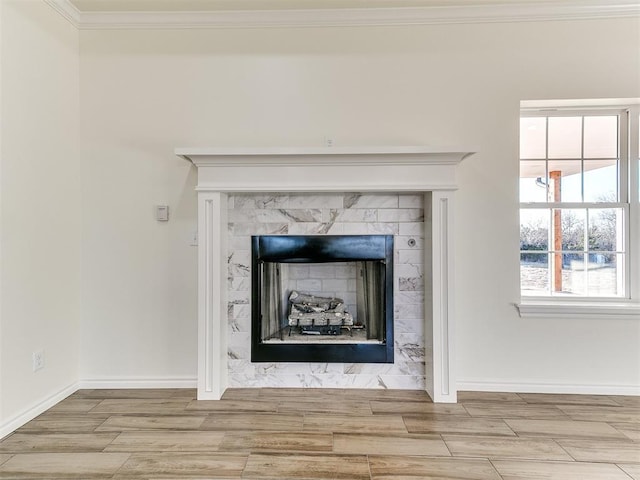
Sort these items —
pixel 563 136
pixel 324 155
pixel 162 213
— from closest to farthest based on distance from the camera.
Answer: pixel 324 155 → pixel 162 213 → pixel 563 136

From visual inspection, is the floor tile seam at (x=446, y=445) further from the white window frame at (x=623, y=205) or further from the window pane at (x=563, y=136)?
the window pane at (x=563, y=136)

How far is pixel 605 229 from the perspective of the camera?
262 centimetres

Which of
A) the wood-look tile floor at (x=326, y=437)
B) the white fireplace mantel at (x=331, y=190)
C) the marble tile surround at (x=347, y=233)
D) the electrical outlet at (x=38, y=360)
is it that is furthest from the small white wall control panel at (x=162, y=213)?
the wood-look tile floor at (x=326, y=437)

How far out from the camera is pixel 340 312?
8.61ft

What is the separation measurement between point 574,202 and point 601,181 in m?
0.24

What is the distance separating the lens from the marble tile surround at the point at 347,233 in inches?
99.3

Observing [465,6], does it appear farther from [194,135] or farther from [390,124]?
[194,135]

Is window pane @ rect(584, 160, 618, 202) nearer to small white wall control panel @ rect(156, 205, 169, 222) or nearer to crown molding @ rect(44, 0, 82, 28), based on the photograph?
small white wall control panel @ rect(156, 205, 169, 222)

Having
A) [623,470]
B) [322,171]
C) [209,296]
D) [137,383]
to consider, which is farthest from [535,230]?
[137,383]

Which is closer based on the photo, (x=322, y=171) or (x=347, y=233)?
(x=322, y=171)

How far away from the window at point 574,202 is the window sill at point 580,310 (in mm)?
162

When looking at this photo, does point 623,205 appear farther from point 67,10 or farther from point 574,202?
point 67,10

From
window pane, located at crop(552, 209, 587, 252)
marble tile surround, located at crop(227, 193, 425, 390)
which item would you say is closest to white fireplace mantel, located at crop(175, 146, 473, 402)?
marble tile surround, located at crop(227, 193, 425, 390)

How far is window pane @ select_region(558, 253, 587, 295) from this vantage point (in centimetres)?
263
